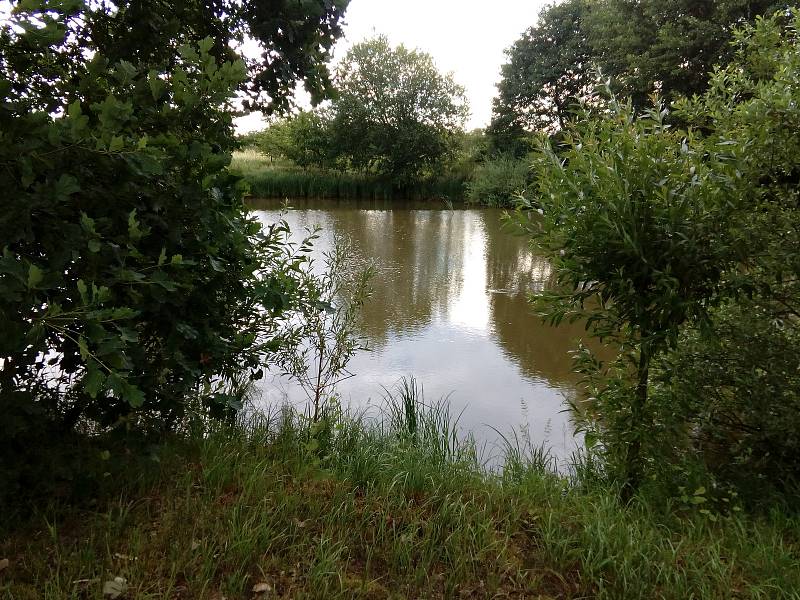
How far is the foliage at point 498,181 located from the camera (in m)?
20.1

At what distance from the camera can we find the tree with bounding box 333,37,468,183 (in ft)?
88.4

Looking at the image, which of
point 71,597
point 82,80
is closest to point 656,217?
point 82,80

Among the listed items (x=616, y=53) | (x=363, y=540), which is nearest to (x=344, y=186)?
(x=616, y=53)

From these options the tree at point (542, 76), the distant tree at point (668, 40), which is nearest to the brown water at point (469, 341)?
the distant tree at point (668, 40)

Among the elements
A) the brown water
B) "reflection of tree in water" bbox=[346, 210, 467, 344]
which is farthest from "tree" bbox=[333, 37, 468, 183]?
the brown water

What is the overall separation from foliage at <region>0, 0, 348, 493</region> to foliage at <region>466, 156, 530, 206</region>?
17.7m

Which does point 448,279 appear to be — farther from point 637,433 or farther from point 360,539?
point 360,539

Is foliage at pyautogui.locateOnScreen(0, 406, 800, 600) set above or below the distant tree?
below

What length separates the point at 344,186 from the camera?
24.3m

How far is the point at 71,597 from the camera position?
156 cm

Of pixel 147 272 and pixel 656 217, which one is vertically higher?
pixel 656 217

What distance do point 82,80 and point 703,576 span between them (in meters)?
2.88

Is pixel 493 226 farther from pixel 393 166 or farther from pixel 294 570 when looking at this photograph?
pixel 294 570

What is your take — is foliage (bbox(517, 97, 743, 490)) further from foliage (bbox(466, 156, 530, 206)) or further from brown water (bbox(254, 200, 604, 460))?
foliage (bbox(466, 156, 530, 206))
